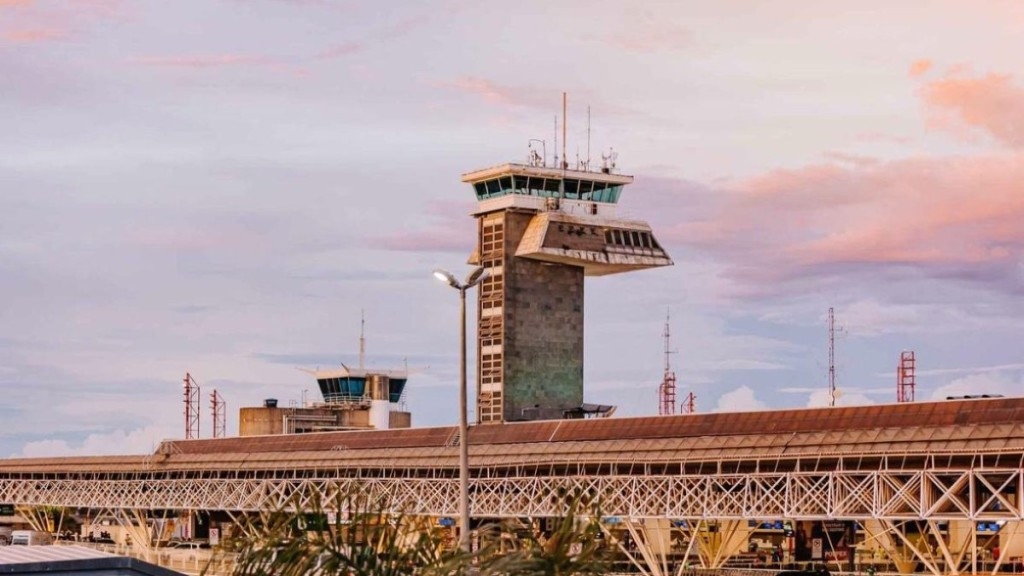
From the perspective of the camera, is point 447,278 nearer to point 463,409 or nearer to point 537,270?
point 463,409

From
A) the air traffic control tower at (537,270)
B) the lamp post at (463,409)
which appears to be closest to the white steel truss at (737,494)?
the lamp post at (463,409)

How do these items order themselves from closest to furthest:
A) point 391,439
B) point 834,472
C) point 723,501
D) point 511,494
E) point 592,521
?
1. point 592,521
2. point 834,472
3. point 723,501
4. point 511,494
5. point 391,439

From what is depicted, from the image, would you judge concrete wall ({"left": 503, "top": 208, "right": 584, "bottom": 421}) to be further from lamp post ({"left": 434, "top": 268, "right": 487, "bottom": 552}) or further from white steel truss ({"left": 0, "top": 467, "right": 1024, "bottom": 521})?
lamp post ({"left": 434, "top": 268, "right": 487, "bottom": 552})

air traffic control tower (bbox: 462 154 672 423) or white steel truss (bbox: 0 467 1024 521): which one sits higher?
air traffic control tower (bbox: 462 154 672 423)

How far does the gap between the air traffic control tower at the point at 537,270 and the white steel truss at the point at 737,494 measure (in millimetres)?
19706

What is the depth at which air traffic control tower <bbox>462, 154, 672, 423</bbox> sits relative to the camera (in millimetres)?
159000

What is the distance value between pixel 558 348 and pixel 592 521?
125056 mm

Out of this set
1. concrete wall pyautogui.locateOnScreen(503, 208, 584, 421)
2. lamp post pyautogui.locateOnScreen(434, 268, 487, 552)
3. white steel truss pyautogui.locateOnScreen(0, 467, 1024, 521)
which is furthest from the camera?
concrete wall pyautogui.locateOnScreen(503, 208, 584, 421)

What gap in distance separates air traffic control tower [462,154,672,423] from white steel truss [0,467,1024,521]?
19.7m

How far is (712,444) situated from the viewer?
11169 centimetres

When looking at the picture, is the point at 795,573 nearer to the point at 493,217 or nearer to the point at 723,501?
the point at 723,501

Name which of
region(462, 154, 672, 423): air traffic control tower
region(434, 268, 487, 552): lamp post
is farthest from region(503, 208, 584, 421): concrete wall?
region(434, 268, 487, 552): lamp post

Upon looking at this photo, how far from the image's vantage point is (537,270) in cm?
16150

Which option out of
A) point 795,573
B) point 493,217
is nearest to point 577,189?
point 493,217
